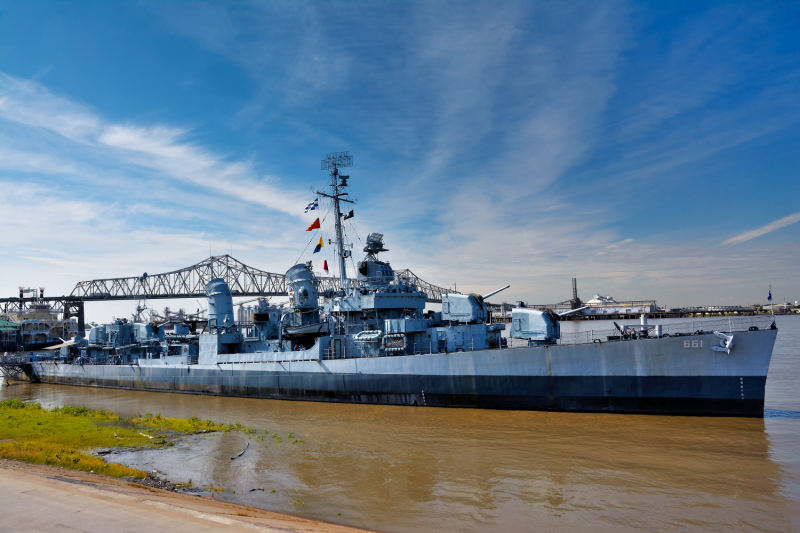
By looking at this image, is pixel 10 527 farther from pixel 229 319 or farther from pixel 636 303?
pixel 636 303

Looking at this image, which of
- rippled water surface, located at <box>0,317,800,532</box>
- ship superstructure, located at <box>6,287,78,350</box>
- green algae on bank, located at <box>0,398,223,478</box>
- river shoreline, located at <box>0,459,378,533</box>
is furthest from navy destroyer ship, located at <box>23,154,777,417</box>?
ship superstructure, located at <box>6,287,78,350</box>

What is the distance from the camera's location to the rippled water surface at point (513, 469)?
9.09 m

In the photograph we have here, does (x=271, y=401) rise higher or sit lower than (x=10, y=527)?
lower

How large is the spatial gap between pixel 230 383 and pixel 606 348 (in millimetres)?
21285

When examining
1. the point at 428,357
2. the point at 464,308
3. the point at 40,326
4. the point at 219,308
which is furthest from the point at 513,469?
the point at 40,326

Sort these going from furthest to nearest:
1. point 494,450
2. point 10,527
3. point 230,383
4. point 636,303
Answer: point 636,303 → point 230,383 → point 494,450 → point 10,527

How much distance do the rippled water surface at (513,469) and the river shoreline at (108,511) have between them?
83.9 inches

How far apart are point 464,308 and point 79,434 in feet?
54.1

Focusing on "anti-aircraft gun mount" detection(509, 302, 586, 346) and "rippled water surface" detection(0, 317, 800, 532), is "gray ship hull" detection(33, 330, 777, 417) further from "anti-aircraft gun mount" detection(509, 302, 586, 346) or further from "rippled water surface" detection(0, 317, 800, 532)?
"anti-aircraft gun mount" detection(509, 302, 586, 346)

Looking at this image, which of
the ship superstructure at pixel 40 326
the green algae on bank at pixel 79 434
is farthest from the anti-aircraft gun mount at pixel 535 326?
the ship superstructure at pixel 40 326

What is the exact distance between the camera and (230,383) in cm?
2698

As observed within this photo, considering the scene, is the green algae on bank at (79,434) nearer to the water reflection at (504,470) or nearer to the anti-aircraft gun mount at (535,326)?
the water reflection at (504,470)

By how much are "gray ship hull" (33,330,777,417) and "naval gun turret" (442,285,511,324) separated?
3011 mm

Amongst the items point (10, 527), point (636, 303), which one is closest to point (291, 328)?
point (10, 527)
